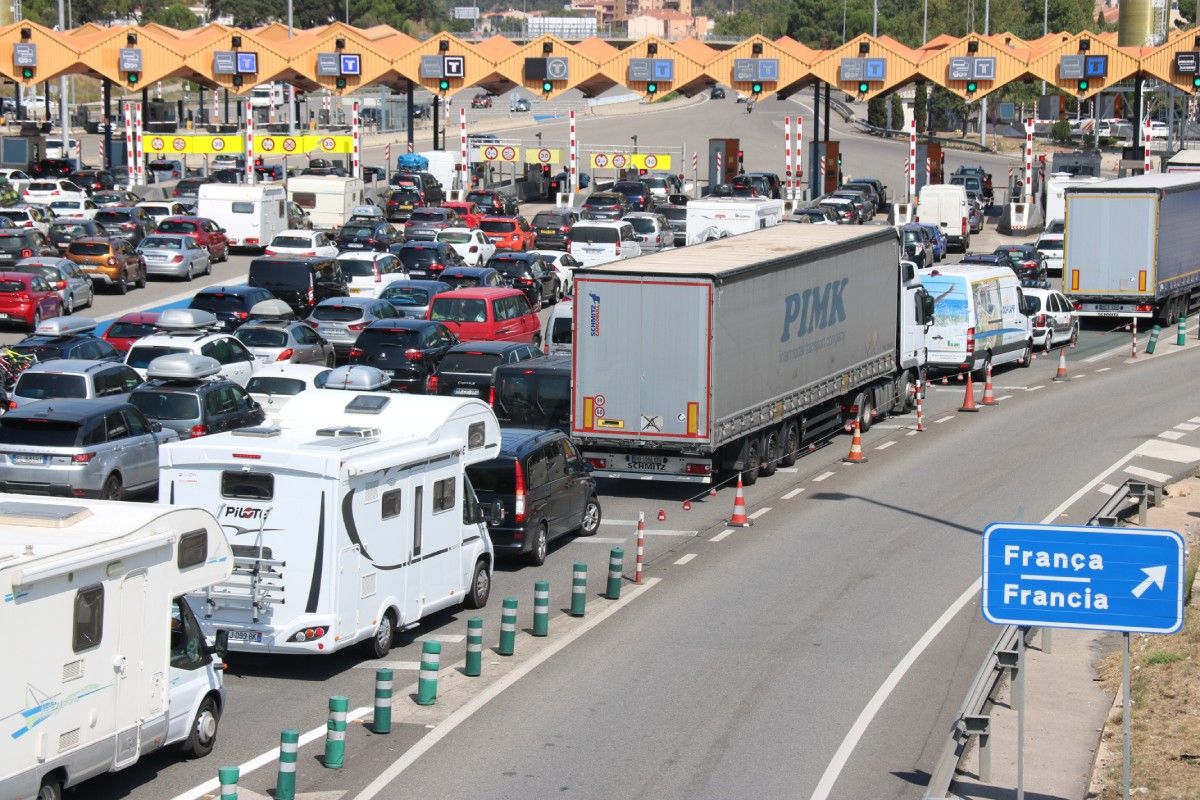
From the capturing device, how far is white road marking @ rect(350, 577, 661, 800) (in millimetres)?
14242

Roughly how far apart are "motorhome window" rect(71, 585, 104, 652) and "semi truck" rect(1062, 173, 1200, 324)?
35.2 metres

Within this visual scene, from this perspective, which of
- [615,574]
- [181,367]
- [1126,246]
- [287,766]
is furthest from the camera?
[1126,246]

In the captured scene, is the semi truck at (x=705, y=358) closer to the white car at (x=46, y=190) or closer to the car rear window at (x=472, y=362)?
the car rear window at (x=472, y=362)

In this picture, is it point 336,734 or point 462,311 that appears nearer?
point 336,734

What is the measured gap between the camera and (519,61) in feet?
240

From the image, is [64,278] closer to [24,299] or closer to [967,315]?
[24,299]

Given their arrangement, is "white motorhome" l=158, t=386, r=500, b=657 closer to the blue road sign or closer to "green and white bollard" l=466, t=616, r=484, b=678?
"green and white bollard" l=466, t=616, r=484, b=678

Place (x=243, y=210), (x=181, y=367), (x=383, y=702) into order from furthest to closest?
(x=243, y=210)
(x=181, y=367)
(x=383, y=702)

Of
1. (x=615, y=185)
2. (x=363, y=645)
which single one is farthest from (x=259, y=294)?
(x=615, y=185)

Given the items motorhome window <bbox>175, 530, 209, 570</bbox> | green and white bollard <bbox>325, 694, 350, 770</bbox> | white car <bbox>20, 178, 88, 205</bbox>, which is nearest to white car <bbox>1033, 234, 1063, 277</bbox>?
white car <bbox>20, 178, 88, 205</bbox>

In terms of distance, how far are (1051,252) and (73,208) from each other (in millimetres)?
30854

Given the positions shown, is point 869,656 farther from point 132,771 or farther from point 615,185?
point 615,185

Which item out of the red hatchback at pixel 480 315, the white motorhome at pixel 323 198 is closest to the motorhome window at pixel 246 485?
the red hatchback at pixel 480 315

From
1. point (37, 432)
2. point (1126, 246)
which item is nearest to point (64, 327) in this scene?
point (37, 432)
